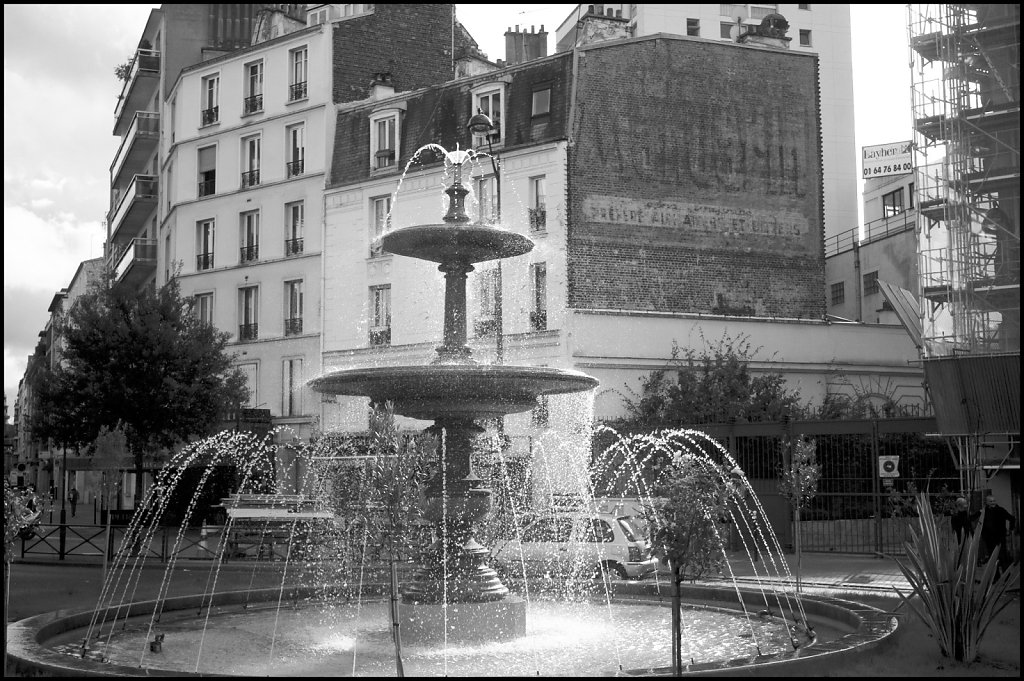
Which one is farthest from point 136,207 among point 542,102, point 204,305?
point 542,102

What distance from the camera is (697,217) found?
3303 centimetres

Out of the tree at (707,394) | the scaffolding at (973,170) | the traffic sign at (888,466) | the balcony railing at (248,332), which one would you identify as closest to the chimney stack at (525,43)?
the balcony railing at (248,332)

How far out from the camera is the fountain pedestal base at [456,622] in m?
10.9

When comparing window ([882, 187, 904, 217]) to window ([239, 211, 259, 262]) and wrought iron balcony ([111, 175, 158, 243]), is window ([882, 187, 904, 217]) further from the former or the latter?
wrought iron balcony ([111, 175, 158, 243])

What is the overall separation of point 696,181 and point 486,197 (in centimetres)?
583

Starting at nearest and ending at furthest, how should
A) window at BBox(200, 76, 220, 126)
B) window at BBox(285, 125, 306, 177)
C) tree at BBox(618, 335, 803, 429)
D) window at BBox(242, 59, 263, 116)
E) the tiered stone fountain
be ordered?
the tiered stone fountain
tree at BBox(618, 335, 803, 429)
window at BBox(285, 125, 306, 177)
window at BBox(242, 59, 263, 116)
window at BBox(200, 76, 220, 126)

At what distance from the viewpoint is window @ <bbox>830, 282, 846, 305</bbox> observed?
4012cm

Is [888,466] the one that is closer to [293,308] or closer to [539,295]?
[539,295]

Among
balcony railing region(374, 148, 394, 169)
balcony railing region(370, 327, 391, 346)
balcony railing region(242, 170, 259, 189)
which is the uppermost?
balcony railing region(242, 170, 259, 189)

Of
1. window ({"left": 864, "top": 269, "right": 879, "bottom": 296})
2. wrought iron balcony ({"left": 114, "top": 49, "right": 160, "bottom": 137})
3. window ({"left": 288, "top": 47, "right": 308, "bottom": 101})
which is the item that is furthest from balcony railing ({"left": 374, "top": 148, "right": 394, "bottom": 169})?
wrought iron balcony ({"left": 114, "top": 49, "right": 160, "bottom": 137})

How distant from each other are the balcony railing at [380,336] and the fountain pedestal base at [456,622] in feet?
80.4

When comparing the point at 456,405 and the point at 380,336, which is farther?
the point at 380,336

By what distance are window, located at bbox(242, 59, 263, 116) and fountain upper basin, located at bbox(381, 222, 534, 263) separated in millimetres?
29551

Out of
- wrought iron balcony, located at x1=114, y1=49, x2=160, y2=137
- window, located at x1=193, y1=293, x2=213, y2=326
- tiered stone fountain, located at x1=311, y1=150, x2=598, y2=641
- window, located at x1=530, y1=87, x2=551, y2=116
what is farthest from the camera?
wrought iron balcony, located at x1=114, y1=49, x2=160, y2=137
